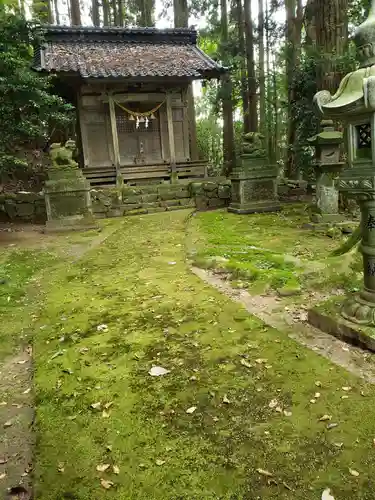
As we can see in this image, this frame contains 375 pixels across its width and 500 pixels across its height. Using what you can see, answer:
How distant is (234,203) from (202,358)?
851 centimetres

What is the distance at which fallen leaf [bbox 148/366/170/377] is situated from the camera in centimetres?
314

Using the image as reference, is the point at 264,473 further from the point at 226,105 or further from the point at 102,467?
the point at 226,105

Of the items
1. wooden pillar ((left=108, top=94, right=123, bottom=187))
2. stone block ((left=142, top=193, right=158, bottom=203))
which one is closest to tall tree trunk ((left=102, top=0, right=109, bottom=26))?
wooden pillar ((left=108, top=94, right=123, bottom=187))

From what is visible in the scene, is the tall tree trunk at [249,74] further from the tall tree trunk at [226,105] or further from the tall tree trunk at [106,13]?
the tall tree trunk at [106,13]

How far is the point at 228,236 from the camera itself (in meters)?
8.27

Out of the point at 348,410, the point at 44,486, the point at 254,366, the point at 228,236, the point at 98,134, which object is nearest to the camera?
the point at 44,486

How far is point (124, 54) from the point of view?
16.5 metres

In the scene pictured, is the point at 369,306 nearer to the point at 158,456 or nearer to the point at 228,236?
the point at 158,456

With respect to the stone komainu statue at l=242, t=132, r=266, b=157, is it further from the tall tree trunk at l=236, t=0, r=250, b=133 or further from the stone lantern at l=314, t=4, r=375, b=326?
the stone lantern at l=314, t=4, r=375, b=326

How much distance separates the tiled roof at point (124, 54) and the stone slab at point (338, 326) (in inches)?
483

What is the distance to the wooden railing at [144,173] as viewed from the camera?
1506 centimetres

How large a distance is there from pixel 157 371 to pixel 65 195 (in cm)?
814

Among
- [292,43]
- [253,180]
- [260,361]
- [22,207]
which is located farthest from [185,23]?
[260,361]

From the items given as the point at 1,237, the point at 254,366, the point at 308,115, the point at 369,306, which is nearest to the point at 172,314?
the point at 254,366
